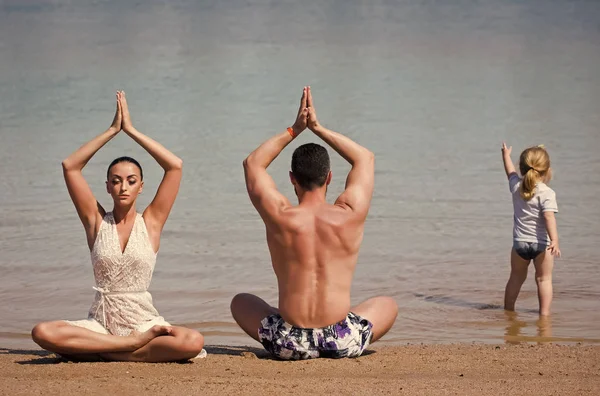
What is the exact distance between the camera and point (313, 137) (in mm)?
15203

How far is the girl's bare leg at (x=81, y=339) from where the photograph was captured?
19.9ft

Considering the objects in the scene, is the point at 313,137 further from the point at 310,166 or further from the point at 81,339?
the point at 81,339

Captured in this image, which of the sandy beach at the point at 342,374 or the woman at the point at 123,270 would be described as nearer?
the sandy beach at the point at 342,374

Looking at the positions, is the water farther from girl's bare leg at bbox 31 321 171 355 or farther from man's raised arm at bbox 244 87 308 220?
man's raised arm at bbox 244 87 308 220

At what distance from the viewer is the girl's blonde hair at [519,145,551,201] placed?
8094 mm

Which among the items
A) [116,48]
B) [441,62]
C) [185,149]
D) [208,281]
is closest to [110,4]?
[116,48]

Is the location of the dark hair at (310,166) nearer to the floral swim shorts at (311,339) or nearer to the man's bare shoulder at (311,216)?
the man's bare shoulder at (311,216)

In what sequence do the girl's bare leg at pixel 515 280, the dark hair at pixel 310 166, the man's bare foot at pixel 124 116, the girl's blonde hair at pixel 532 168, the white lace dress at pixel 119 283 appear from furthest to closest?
the girl's bare leg at pixel 515 280, the girl's blonde hair at pixel 532 168, the man's bare foot at pixel 124 116, the white lace dress at pixel 119 283, the dark hair at pixel 310 166

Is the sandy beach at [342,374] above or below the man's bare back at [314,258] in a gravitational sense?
below

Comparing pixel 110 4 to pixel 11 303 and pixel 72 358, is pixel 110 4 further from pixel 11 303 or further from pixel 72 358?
pixel 72 358

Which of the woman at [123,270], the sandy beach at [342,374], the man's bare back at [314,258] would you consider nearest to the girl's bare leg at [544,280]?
the sandy beach at [342,374]

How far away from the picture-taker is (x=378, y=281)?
9.22 meters

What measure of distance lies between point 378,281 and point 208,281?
143 cm

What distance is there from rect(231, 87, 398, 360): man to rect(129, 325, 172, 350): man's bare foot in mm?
553
